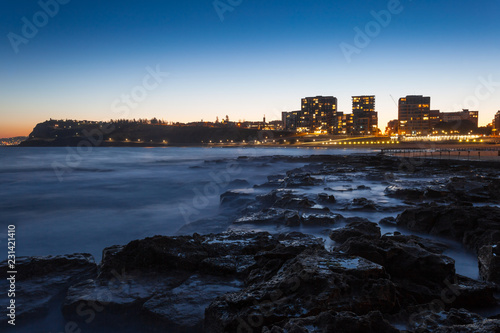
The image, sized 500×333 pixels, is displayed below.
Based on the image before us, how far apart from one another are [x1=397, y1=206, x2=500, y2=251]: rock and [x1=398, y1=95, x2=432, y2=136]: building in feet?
638

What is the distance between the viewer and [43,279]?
165 inches

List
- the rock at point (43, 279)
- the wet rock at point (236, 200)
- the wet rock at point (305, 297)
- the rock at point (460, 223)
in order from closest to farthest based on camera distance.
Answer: the wet rock at point (305, 297) < the rock at point (43, 279) < the rock at point (460, 223) < the wet rock at point (236, 200)

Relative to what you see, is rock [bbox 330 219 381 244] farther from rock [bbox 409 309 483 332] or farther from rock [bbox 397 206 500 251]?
rock [bbox 409 309 483 332]

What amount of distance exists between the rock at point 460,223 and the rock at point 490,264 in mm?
925

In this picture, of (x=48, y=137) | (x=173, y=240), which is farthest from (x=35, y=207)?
(x=48, y=137)

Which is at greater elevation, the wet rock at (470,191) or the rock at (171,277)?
the rock at (171,277)

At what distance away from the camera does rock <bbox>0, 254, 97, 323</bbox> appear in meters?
3.66

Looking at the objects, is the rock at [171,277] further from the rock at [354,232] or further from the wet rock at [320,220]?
the wet rock at [320,220]

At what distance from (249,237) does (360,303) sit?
2677mm

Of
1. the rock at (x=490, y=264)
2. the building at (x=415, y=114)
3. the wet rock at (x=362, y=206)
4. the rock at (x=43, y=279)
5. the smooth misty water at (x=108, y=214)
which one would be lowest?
the smooth misty water at (x=108, y=214)

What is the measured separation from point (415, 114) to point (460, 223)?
204 meters

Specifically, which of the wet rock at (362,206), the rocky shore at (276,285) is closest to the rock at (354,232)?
the rocky shore at (276,285)

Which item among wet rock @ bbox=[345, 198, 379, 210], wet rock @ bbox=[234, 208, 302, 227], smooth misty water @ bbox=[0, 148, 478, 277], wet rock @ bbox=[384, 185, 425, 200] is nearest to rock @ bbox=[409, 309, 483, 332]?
smooth misty water @ bbox=[0, 148, 478, 277]

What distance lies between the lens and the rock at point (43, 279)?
3662 mm
